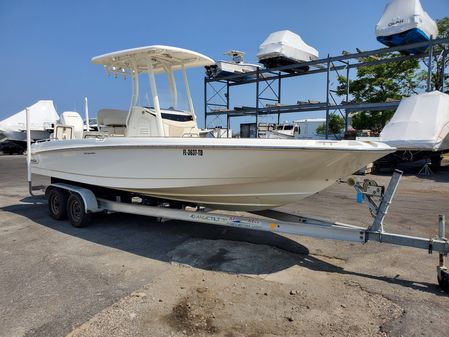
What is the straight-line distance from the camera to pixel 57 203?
596cm

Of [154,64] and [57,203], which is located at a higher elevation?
[154,64]

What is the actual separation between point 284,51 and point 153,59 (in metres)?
13.7

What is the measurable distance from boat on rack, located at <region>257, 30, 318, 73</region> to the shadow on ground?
14.3 metres

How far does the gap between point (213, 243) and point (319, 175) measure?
1.68m

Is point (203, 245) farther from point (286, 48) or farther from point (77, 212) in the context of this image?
point (286, 48)

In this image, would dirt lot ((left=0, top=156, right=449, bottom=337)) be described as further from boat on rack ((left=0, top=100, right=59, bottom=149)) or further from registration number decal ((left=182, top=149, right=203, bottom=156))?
boat on rack ((left=0, top=100, right=59, bottom=149))

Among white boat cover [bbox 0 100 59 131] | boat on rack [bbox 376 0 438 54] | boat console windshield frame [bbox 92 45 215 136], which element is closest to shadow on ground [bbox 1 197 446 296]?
boat console windshield frame [bbox 92 45 215 136]

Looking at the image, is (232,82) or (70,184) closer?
(70,184)

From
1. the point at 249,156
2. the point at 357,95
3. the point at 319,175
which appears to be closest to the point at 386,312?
the point at 319,175

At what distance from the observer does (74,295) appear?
321 cm

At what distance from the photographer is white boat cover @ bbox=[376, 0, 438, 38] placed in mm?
13891

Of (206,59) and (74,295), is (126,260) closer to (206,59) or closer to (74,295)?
(74,295)

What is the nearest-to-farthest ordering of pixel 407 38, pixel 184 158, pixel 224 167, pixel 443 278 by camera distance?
pixel 443 278
pixel 224 167
pixel 184 158
pixel 407 38

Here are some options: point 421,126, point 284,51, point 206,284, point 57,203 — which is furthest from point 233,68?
point 206,284
